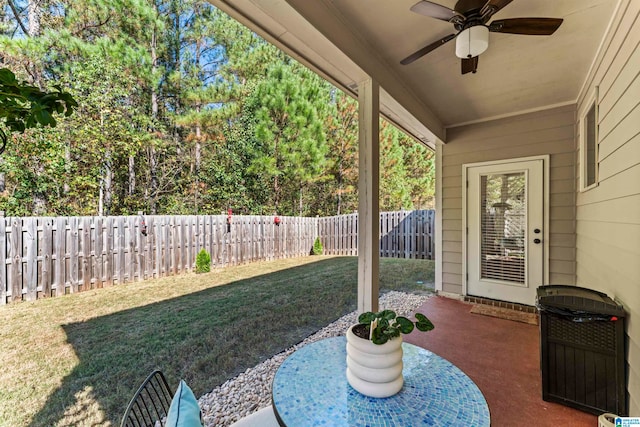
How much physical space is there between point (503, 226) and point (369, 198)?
2.50 meters

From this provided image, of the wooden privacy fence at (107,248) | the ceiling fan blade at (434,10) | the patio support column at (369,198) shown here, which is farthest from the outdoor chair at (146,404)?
the wooden privacy fence at (107,248)

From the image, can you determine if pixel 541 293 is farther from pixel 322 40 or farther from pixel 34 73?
pixel 34 73

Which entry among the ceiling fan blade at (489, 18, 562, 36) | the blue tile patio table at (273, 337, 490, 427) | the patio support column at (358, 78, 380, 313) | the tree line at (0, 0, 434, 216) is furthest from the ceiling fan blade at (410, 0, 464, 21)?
the tree line at (0, 0, 434, 216)

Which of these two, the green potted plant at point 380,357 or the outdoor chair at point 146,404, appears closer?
the outdoor chair at point 146,404

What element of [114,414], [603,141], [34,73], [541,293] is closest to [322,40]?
[603,141]

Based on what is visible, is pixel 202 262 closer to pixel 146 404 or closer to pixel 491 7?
pixel 146 404

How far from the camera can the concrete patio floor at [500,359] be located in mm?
1807

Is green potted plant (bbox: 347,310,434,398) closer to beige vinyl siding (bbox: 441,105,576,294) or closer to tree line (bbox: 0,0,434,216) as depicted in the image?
beige vinyl siding (bbox: 441,105,576,294)

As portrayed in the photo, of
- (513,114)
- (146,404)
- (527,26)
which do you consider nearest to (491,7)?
(527,26)

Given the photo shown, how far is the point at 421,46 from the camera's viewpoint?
2287 mm

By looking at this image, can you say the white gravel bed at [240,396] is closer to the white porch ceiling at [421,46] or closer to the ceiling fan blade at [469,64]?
the white porch ceiling at [421,46]

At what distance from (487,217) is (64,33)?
9.06 m

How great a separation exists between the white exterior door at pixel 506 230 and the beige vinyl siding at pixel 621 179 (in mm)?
1073

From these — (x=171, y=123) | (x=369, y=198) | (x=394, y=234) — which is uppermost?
(x=171, y=123)
